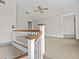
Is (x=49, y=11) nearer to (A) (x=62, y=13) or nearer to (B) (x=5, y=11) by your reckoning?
(A) (x=62, y=13)

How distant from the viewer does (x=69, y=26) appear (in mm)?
7922

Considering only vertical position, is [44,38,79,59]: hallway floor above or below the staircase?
below

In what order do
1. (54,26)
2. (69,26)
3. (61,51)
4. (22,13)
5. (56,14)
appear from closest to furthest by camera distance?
(61,51), (69,26), (56,14), (54,26), (22,13)

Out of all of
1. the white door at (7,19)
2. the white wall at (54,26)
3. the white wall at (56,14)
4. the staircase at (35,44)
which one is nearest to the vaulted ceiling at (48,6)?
the white wall at (56,14)

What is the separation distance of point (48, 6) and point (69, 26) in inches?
82.1

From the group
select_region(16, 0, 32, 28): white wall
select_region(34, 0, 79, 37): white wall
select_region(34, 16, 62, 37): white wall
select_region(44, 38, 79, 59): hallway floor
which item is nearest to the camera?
select_region(44, 38, 79, 59): hallway floor

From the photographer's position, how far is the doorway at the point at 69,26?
7.58 meters

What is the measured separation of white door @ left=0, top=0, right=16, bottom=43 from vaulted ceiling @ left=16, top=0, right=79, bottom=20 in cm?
143

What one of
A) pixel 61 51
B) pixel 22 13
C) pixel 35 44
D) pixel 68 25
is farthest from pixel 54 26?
pixel 35 44

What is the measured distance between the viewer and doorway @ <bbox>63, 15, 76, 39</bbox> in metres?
7.58

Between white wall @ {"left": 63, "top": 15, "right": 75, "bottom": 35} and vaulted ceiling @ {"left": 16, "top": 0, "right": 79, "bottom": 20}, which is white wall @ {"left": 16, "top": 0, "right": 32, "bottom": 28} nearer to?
vaulted ceiling @ {"left": 16, "top": 0, "right": 79, "bottom": 20}

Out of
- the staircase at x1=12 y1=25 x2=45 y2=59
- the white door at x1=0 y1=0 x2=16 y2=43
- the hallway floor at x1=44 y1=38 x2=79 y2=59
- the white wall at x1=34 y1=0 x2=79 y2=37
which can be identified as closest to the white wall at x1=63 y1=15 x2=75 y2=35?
the white wall at x1=34 y1=0 x2=79 y2=37

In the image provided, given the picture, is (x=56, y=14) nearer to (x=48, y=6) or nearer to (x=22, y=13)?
(x=48, y=6)

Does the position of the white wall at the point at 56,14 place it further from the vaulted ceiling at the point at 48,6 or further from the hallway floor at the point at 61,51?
the hallway floor at the point at 61,51
